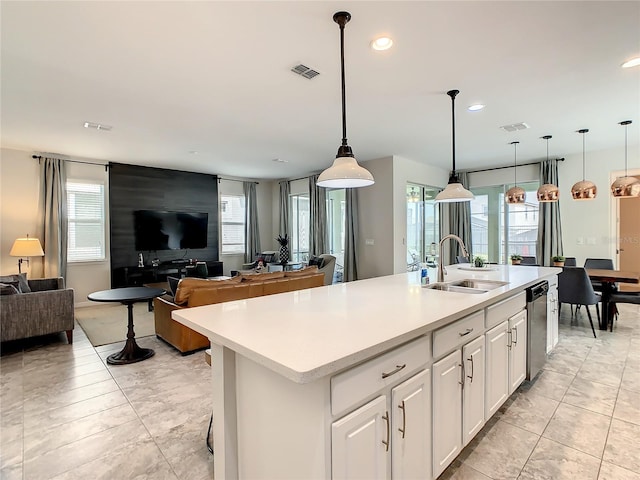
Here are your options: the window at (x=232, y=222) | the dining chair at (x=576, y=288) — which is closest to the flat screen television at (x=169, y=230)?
the window at (x=232, y=222)

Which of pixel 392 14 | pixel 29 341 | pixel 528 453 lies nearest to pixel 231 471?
pixel 528 453

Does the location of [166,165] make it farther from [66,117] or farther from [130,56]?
[130,56]

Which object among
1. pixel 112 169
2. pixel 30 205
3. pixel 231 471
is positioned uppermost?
pixel 112 169

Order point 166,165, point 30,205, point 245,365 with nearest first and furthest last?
1. point 245,365
2. point 30,205
3. point 166,165

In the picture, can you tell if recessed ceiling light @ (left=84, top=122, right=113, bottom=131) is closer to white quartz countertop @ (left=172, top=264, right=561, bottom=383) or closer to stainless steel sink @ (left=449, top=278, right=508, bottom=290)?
white quartz countertop @ (left=172, top=264, right=561, bottom=383)

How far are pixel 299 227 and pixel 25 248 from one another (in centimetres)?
548

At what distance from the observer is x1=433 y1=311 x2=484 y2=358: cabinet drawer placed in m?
1.65

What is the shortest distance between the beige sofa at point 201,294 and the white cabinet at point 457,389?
8.26 ft

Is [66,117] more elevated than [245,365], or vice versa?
[66,117]

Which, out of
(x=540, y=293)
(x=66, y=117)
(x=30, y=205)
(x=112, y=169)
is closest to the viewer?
(x=540, y=293)

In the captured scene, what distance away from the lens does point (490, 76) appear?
296cm

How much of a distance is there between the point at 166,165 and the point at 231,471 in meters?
6.53

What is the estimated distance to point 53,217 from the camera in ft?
18.6

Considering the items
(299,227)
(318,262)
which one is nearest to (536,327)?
(318,262)
